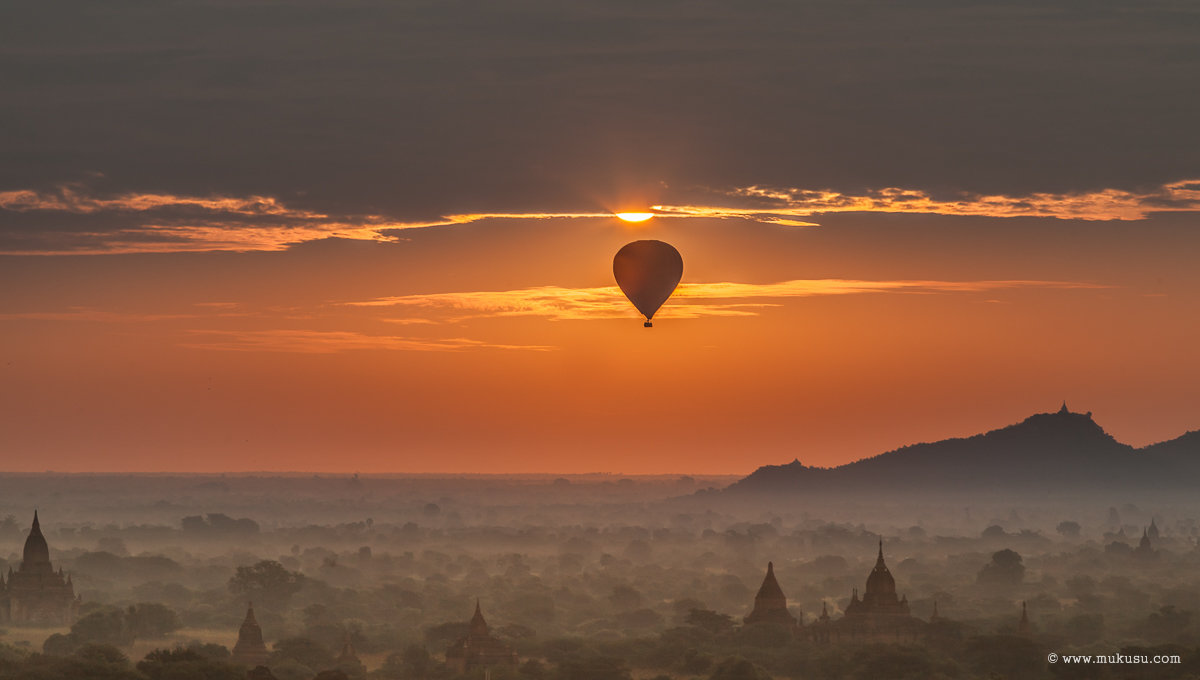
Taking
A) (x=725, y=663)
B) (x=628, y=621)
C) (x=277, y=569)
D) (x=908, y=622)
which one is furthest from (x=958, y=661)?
(x=277, y=569)

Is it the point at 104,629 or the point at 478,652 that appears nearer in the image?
the point at 478,652

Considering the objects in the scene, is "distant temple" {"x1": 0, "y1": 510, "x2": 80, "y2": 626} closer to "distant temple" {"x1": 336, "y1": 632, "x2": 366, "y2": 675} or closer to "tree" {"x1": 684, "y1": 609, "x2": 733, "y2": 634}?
"distant temple" {"x1": 336, "y1": 632, "x2": 366, "y2": 675}

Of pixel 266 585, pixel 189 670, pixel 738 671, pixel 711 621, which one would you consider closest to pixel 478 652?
pixel 738 671

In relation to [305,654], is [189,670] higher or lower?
lower

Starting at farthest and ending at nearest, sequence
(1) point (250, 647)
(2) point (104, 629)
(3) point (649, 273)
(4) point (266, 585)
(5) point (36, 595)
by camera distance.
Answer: (4) point (266, 585), (5) point (36, 595), (2) point (104, 629), (1) point (250, 647), (3) point (649, 273)

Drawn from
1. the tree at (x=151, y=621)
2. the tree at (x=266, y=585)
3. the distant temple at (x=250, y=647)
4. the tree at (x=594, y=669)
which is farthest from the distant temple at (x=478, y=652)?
the tree at (x=266, y=585)

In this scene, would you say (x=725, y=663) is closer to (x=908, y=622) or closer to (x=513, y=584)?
(x=908, y=622)

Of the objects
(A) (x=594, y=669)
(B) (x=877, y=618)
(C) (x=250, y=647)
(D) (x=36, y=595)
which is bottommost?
(A) (x=594, y=669)

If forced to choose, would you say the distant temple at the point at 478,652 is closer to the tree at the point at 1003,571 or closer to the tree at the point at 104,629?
the tree at the point at 104,629

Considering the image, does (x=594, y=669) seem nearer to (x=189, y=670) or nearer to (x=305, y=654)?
(x=305, y=654)
